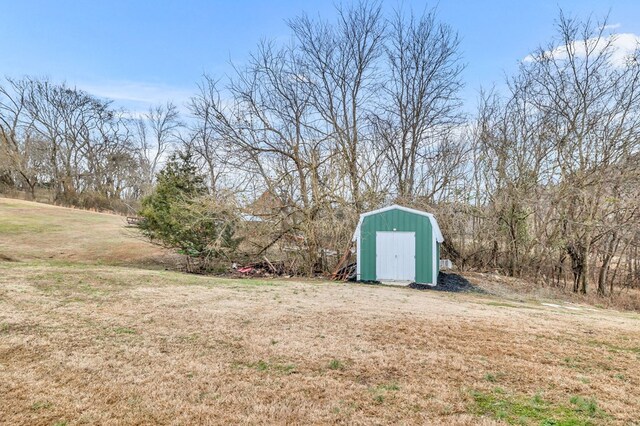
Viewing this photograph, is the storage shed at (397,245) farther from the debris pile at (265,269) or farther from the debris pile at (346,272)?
the debris pile at (265,269)

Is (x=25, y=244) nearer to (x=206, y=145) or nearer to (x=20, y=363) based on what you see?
(x=206, y=145)

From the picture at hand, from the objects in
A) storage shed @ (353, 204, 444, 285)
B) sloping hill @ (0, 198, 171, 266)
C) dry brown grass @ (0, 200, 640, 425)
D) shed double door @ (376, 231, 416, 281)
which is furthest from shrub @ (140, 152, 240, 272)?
dry brown grass @ (0, 200, 640, 425)

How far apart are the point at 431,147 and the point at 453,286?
681 centimetres

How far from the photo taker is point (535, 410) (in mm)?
2830

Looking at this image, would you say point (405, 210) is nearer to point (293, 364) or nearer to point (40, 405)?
point (293, 364)

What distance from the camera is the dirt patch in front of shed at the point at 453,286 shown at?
10.9 meters

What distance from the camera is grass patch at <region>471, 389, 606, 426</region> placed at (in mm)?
2680

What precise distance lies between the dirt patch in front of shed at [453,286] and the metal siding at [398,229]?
27 cm

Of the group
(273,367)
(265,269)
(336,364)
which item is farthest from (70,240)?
(336,364)

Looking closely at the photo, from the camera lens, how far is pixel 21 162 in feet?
100

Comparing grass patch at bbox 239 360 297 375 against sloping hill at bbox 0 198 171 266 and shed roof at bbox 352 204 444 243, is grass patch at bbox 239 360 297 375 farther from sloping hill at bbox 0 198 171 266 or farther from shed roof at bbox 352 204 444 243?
sloping hill at bbox 0 198 171 266

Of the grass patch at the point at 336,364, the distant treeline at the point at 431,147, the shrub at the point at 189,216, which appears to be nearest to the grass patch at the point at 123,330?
the grass patch at the point at 336,364

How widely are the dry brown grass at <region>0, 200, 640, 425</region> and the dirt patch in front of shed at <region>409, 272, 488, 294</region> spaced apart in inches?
182

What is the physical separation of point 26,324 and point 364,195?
9931 mm
